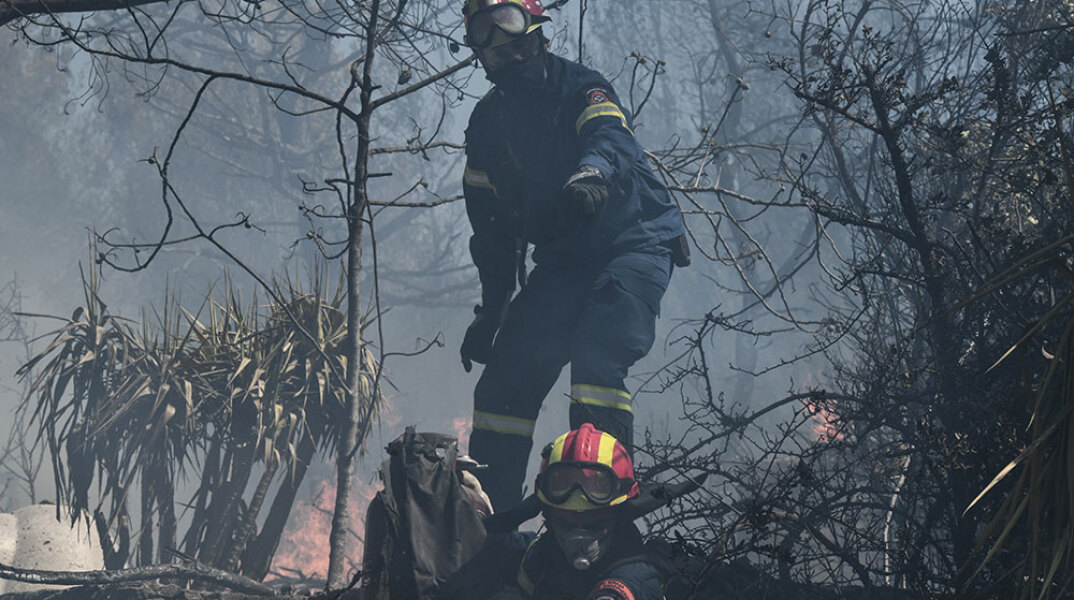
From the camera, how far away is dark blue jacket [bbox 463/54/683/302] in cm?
442

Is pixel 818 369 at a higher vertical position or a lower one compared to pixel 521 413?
higher

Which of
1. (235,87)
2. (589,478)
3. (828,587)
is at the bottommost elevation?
(828,587)

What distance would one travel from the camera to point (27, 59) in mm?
20906

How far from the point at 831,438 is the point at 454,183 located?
21666 millimetres

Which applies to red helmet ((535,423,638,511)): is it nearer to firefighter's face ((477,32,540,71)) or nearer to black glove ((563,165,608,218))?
black glove ((563,165,608,218))

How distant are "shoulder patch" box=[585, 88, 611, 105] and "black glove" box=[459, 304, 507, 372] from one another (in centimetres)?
120

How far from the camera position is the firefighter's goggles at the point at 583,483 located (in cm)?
342

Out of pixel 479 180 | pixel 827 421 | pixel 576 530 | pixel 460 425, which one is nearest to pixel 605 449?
pixel 576 530

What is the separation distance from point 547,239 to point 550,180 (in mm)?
380

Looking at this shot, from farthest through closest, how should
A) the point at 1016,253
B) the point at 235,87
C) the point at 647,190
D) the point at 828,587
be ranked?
1. the point at 235,87
2. the point at 647,190
3. the point at 828,587
4. the point at 1016,253

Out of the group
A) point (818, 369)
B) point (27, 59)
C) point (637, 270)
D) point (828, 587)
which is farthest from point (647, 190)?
point (27, 59)

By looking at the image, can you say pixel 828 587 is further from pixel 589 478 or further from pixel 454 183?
pixel 454 183

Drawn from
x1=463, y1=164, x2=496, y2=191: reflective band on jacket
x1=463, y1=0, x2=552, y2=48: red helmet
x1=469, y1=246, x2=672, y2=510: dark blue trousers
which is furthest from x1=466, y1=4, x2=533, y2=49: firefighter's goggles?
x1=469, y1=246, x2=672, y2=510: dark blue trousers

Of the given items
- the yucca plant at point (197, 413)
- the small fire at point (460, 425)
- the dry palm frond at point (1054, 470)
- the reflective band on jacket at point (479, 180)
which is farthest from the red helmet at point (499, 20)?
the small fire at point (460, 425)
